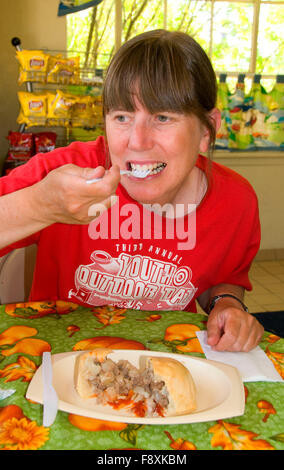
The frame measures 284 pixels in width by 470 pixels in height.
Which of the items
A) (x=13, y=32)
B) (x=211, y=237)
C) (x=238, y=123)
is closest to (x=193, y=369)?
(x=211, y=237)

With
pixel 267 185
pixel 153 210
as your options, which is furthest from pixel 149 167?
pixel 267 185

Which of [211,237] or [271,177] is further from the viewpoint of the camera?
[271,177]

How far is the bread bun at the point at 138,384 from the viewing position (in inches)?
28.8

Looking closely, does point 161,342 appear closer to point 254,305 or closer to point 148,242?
point 148,242

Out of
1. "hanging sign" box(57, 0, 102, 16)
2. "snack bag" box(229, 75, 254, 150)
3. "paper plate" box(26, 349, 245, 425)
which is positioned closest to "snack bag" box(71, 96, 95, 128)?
"hanging sign" box(57, 0, 102, 16)

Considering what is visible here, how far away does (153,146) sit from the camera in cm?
103

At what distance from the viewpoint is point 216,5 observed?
326 centimetres

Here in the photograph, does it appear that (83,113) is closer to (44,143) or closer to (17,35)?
(44,143)

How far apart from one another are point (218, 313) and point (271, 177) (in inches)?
105

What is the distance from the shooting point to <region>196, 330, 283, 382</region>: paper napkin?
2.76 feet

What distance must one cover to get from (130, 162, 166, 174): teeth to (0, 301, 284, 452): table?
31 cm

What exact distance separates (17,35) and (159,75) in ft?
6.57

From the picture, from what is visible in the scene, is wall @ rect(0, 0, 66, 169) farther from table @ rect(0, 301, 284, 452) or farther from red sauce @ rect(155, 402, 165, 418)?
red sauce @ rect(155, 402, 165, 418)

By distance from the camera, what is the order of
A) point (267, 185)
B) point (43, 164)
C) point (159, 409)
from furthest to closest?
point (267, 185) < point (43, 164) < point (159, 409)
